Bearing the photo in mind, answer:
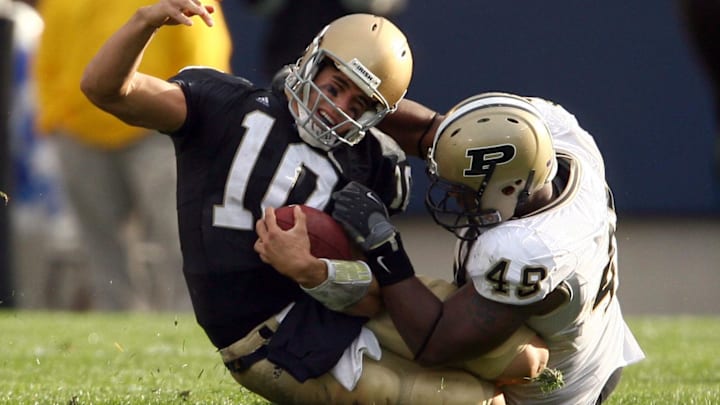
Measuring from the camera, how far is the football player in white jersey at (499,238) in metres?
3.18

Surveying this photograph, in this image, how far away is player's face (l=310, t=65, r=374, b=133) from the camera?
336 cm

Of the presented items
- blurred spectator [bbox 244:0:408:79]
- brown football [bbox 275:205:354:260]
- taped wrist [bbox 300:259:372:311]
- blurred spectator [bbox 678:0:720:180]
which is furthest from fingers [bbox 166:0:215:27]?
blurred spectator [bbox 678:0:720:180]

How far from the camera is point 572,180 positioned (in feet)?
11.1

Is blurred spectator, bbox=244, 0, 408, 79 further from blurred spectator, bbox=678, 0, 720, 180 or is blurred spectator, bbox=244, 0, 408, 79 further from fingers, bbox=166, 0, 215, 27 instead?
fingers, bbox=166, 0, 215, 27

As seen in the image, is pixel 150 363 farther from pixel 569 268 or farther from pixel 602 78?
pixel 602 78

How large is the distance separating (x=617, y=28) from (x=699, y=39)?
1.73 feet

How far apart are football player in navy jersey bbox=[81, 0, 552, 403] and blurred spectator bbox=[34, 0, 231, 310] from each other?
10.7 ft

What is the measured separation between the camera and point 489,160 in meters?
Answer: 3.22

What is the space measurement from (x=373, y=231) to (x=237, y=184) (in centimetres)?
38

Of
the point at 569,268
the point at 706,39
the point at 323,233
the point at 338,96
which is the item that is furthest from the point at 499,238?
the point at 706,39

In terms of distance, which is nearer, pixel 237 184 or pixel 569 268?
pixel 569 268

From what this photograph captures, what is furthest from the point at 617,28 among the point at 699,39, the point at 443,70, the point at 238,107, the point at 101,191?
the point at 238,107

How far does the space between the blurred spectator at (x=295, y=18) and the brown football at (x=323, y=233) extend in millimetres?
4648

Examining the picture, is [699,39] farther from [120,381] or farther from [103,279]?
[120,381]
